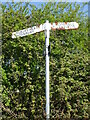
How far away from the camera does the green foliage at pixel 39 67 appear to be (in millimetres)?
4902

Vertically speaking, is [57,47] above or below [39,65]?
above

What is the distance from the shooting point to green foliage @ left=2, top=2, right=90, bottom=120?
4.90m

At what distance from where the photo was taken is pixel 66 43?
505cm

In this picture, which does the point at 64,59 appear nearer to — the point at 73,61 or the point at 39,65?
the point at 73,61

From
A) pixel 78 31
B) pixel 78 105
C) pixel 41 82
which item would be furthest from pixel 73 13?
pixel 78 105

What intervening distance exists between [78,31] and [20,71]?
4.77ft

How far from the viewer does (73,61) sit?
5.05 m

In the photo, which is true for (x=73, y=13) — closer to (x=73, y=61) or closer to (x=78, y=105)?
(x=73, y=61)

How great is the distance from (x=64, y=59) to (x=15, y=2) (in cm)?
150

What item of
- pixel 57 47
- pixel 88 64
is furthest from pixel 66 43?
pixel 88 64

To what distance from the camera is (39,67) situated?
4.93 m

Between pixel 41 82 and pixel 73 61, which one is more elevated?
pixel 73 61

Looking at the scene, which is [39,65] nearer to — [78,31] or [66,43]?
[66,43]

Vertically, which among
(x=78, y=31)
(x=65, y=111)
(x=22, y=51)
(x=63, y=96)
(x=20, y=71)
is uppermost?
(x=78, y=31)
